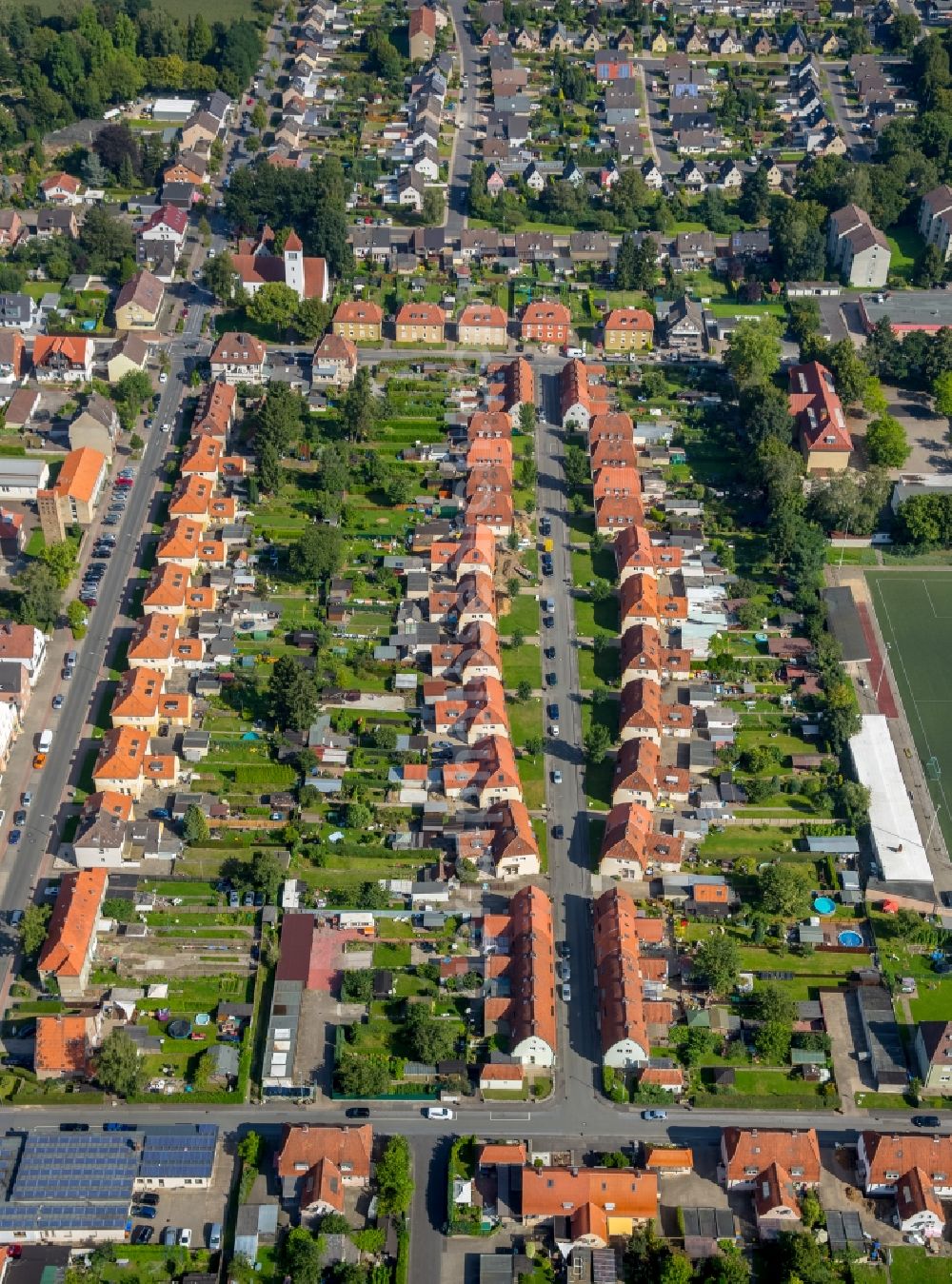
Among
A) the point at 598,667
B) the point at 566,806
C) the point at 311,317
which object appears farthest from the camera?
the point at 311,317

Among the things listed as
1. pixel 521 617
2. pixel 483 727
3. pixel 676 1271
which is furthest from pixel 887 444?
pixel 676 1271

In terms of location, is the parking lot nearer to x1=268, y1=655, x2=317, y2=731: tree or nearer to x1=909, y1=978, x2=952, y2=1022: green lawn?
x1=268, y1=655, x2=317, y2=731: tree

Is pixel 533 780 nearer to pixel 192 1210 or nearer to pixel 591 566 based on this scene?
pixel 591 566

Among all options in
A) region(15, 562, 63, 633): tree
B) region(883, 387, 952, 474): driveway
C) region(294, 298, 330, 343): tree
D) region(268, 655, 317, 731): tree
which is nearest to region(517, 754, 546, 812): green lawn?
region(268, 655, 317, 731): tree

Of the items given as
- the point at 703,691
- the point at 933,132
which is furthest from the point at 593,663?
the point at 933,132

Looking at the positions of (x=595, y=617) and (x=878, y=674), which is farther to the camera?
(x=595, y=617)

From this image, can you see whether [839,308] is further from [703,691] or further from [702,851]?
[702,851]

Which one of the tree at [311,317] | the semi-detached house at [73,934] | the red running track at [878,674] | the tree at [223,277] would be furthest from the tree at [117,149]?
the semi-detached house at [73,934]
